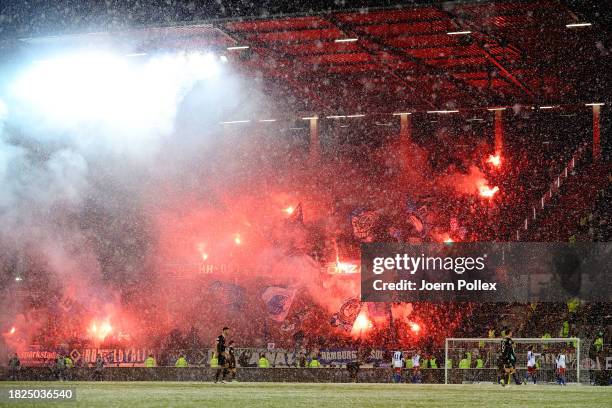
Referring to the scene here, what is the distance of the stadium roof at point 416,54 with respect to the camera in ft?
91.3

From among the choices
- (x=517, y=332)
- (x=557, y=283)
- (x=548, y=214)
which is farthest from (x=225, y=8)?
(x=548, y=214)

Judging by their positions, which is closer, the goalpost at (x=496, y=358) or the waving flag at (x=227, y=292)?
the goalpost at (x=496, y=358)

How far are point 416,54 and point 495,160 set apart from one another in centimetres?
768

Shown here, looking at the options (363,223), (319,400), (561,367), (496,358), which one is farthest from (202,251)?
(319,400)

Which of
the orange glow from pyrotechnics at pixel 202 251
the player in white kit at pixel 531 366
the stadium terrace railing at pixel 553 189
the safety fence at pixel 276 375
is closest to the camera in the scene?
the player in white kit at pixel 531 366

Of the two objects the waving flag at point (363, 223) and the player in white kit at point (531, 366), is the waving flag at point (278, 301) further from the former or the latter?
the player in white kit at point (531, 366)

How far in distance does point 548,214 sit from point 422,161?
18.6 feet

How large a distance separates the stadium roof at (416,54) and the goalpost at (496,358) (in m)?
9.77

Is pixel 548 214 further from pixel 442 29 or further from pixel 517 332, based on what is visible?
pixel 442 29

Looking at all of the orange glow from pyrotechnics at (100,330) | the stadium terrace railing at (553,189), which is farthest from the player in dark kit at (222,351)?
the stadium terrace railing at (553,189)

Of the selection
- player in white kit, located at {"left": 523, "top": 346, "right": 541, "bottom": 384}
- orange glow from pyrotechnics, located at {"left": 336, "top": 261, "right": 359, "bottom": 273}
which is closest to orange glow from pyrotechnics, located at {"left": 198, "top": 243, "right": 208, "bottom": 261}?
orange glow from pyrotechnics, located at {"left": 336, "top": 261, "right": 359, "bottom": 273}

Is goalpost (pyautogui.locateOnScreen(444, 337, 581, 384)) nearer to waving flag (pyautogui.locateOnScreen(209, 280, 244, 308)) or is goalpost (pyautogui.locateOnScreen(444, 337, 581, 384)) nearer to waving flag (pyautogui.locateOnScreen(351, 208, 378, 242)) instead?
waving flag (pyautogui.locateOnScreen(351, 208, 378, 242))

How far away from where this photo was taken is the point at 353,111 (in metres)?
39.1

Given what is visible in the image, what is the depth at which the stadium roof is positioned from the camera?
2783 cm
